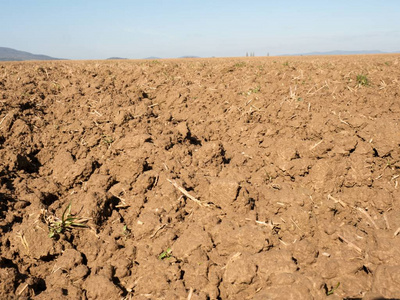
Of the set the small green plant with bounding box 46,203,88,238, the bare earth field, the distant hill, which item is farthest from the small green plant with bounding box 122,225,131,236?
the distant hill

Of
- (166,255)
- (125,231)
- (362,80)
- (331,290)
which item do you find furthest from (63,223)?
(362,80)

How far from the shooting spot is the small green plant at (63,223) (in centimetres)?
226

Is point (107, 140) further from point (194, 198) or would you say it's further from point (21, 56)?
point (21, 56)

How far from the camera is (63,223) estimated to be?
2297mm

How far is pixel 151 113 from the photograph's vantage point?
3953mm

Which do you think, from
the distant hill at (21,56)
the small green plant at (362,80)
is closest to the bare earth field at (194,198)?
the small green plant at (362,80)

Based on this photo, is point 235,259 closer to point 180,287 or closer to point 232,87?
point 180,287

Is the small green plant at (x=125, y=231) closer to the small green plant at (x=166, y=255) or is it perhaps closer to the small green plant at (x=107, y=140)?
the small green plant at (x=166, y=255)

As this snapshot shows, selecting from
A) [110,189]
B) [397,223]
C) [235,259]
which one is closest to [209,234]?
[235,259]

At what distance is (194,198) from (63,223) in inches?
44.6

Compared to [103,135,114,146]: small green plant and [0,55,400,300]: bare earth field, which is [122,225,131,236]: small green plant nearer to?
[0,55,400,300]: bare earth field

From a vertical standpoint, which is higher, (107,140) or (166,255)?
(107,140)

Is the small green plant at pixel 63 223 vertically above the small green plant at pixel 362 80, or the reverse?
the small green plant at pixel 362 80

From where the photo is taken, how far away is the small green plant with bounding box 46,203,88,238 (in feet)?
7.42
